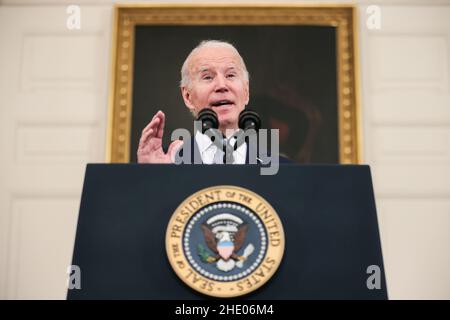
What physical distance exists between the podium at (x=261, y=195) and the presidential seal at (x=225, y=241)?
0.03 meters

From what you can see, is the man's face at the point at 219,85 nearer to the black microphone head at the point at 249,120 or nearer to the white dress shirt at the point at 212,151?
the white dress shirt at the point at 212,151

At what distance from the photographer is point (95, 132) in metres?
4.65

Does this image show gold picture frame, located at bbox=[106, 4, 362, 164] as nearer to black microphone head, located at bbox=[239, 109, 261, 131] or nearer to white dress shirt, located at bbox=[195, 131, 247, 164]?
white dress shirt, located at bbox=[195, 131, 247, 164]

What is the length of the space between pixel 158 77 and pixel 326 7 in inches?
53.3

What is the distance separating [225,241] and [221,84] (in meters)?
1.83

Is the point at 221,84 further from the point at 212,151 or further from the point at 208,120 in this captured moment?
the point at 208,120

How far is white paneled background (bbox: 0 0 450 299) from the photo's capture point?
447 centimetres

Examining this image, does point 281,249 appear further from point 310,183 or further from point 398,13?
point 398,13

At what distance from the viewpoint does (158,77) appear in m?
4.76

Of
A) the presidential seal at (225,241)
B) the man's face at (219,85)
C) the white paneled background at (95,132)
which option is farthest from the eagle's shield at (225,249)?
the white paneled background at (95,132)

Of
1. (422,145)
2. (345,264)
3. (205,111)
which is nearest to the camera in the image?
(345,264)

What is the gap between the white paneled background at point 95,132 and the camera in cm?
447
